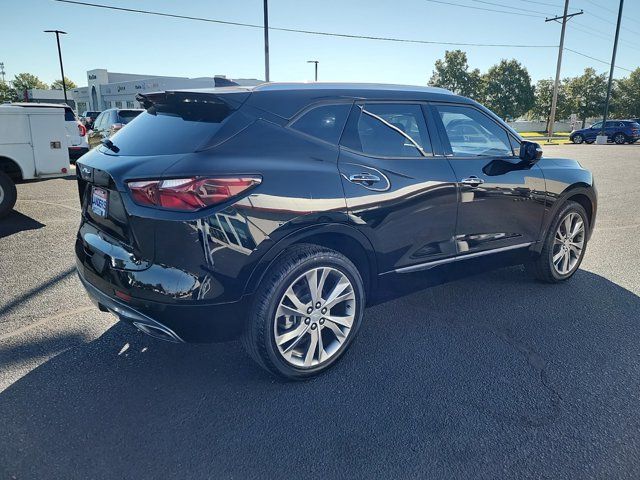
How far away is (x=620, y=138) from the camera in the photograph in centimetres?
3366

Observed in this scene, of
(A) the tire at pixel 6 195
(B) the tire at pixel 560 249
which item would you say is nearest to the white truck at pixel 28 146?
(A) the tire at pixel 6 195

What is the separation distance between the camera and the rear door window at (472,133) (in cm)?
362

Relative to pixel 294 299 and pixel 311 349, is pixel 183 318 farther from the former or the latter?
pixel 311 349

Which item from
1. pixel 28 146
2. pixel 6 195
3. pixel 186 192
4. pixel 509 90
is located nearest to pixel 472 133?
pixel 186 192

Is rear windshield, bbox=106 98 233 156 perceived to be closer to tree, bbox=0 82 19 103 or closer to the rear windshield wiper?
the rear windshield wiper

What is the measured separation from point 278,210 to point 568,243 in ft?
10.9

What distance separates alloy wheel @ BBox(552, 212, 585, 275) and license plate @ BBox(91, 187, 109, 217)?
3.82 m

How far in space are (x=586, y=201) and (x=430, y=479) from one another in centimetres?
363

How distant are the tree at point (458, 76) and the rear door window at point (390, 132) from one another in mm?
70859

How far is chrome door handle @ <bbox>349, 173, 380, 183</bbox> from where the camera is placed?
114 inches

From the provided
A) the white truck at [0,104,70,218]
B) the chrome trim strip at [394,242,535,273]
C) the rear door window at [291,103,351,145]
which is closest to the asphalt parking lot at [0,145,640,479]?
the chrome trim strip at [394,242,535,273]

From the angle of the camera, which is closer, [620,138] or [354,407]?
[354,407]

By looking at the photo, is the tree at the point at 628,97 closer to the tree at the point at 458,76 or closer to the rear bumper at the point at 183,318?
the tree at the point at 458,76

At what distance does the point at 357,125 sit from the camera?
10.1 feet
